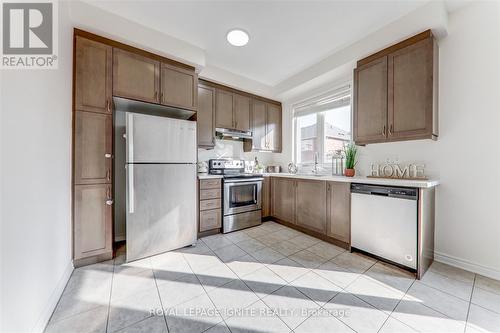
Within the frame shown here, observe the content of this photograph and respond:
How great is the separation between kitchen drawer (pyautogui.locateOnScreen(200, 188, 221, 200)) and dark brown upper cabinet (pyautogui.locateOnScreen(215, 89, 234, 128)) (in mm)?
1135

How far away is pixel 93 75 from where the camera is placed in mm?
2027

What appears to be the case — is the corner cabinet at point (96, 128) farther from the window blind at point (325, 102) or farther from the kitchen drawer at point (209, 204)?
the window blind at point (325, 102)

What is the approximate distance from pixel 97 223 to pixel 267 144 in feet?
9.92

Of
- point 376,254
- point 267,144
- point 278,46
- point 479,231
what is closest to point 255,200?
point 267,144

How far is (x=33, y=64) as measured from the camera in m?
1.29

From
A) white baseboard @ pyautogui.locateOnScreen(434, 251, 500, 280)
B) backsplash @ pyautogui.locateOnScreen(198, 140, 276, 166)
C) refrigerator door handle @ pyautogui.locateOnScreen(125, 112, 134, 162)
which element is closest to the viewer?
white baseboard @ pyautogui.locateOnScreen(434, 251, 500, 280)

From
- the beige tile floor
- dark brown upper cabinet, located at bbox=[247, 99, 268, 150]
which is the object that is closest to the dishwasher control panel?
the beige tile floor

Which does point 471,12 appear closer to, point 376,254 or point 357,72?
point 357,72

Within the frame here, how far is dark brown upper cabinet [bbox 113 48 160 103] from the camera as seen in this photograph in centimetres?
Answer: 216

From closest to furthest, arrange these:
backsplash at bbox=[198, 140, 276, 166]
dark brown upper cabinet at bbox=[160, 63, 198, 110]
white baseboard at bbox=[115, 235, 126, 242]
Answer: dark brown upper cabinet at bbox=[160, 63, 198, 110] → white baseboard at bbox=[115, 235, 126, 242] → backsplash at bbox=[198, 140, 276, 166]

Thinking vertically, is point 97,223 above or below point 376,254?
above

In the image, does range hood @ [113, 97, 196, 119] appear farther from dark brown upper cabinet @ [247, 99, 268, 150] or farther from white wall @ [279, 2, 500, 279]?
white wall @ [279, 2, 500, 279]

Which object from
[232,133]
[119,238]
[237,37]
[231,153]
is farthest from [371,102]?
[119,238]

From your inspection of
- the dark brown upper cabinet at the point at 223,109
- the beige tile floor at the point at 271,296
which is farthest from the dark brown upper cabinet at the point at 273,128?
the beige tile floor at the point at 271,296
